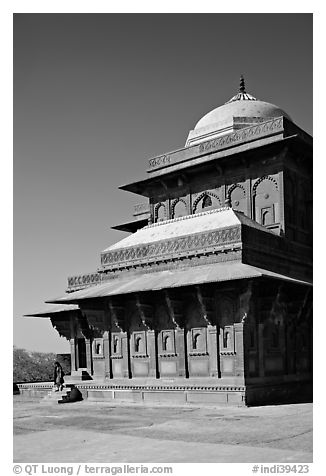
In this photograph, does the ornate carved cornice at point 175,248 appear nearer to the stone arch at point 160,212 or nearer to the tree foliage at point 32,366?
the stone arch at point 160,212

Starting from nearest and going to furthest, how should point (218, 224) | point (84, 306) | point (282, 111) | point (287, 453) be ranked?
point (287, 453) < point (218, 224) < point (84, 306) < point (282, 111)

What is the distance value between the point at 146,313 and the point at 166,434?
8310mm

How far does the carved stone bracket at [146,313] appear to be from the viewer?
840 inches

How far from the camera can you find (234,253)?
66.0 feet

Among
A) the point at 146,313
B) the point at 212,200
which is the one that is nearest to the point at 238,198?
the point at 212,200

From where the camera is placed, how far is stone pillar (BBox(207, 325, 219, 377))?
768 inches

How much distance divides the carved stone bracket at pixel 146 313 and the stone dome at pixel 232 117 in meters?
9.83

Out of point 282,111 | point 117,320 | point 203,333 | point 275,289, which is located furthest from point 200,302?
point 282,111

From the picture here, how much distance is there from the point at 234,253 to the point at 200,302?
196 centimetres

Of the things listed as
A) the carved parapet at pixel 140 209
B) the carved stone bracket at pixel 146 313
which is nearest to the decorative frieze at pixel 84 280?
the carved stone bracket at pixel 146 313

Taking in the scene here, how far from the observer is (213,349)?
1966 centimetres

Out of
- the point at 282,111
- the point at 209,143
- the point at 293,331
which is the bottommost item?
the point at 293,331

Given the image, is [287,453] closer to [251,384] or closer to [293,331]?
[251,384]

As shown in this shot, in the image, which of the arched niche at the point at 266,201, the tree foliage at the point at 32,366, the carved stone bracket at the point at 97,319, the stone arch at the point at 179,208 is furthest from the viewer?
the tree foliage at the point at 32,366
